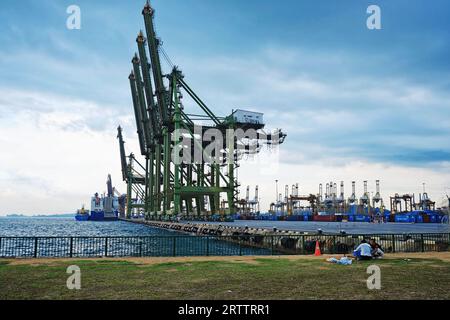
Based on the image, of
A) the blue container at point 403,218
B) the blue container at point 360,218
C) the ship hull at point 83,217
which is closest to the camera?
the blue container at point 403,218

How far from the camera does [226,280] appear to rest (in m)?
11.3

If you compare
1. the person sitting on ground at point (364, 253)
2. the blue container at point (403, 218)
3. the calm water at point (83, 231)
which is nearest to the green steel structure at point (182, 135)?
the calm water at point (83, 231)

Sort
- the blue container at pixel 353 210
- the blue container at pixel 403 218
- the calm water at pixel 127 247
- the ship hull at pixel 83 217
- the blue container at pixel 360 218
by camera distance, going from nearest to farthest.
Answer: the calm water at pixel 127 247
the blue container at pixel 403 218
the blue container at pixel 360 218
the ship hull at pixel 83 217
the blue container at pixel 353 210

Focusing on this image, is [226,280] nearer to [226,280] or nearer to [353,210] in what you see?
[226,280]

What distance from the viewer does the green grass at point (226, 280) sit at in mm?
9375

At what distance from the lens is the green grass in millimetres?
9375

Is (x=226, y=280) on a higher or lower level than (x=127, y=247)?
higher

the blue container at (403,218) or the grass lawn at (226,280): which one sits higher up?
the grass lawn at (226,280)

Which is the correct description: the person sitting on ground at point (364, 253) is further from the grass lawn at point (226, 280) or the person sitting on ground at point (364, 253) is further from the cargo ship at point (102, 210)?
the cargo ship at point (102, 210)

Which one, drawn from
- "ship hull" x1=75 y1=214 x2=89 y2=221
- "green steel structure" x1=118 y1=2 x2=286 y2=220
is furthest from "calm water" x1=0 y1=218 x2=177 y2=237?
"ship hull" x1=75 y1=214 x2=89 y2=221

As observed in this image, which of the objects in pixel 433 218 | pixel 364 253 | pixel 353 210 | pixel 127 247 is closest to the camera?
pixel 364 253

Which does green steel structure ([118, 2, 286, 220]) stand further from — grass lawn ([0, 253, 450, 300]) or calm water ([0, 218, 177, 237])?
grass lawn ([0, 253, 450, 300])

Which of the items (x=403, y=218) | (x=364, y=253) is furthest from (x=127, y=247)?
(x=403, y=218)
